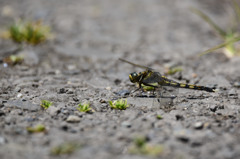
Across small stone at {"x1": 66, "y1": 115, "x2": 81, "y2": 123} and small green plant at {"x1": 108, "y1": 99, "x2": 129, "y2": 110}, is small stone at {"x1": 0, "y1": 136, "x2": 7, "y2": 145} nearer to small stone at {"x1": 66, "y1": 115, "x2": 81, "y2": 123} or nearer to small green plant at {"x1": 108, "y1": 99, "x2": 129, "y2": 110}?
small stone at {"x1": 66, "y1": 115, "x2": 81, "y2": 123}

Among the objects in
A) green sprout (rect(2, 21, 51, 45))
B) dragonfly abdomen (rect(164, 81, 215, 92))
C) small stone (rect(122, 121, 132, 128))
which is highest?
green sprout (rect(2, 21, 51, 45))

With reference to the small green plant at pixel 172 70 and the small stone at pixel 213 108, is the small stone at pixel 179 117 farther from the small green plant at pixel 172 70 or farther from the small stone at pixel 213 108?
the small green plant at pixel 172 70

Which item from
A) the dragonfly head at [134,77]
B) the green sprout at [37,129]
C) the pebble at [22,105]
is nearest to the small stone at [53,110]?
the pebble at [22,105]

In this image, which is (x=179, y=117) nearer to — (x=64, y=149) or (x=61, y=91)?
(x=64, y=149)

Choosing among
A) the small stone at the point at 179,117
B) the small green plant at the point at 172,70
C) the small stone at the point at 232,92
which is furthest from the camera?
the small green plant at the point at 172,70

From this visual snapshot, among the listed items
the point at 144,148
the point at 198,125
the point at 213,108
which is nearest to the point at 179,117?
the point at 198,125

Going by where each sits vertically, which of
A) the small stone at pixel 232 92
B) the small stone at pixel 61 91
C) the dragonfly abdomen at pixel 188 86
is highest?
the dragonfly abdomen at pixel 188 86

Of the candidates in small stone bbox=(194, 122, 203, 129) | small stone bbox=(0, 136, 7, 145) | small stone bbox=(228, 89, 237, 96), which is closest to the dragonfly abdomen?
small stone bbox=(228, 89, 237, 96)
